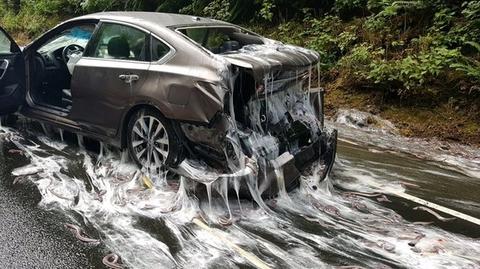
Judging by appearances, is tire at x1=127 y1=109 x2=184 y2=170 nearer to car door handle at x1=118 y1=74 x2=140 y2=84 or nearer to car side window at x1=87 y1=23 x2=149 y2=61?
car door handle at x1=118 y1=74 x2=140 y2=84

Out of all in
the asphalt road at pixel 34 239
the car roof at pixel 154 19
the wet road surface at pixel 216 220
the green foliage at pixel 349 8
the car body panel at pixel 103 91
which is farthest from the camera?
the green foliage at pixel 349 8

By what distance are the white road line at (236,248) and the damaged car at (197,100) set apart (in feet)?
1.45

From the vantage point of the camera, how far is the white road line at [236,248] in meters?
3.83

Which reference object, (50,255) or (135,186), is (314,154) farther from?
(50,255)

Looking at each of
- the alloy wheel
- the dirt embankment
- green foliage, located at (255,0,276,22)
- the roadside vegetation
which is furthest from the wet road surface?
green foliage, located at (255,0,276,22)

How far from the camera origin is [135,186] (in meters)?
5.14

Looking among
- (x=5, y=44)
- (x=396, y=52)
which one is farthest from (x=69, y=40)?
(x=396, y=52)

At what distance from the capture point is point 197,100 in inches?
182

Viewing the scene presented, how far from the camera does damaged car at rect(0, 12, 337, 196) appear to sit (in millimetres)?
4613

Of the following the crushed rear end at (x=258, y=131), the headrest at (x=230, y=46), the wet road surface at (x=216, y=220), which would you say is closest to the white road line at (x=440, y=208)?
the wet road surface at (x=216, y=220)

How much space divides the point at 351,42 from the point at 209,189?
20.6ft

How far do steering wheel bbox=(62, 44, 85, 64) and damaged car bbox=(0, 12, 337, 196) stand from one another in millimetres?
479

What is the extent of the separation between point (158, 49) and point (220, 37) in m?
0.92

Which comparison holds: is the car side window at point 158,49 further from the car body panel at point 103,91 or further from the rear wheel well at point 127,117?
the rear wheel well at point 127,117
